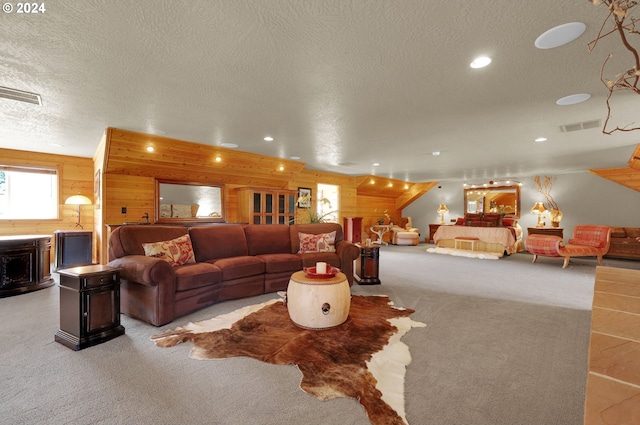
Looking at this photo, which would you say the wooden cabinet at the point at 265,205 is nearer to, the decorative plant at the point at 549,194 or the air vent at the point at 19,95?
the air vent at the point at 19,95

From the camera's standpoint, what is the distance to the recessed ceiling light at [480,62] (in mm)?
2335

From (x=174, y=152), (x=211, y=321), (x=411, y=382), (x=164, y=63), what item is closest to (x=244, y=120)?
(x=164, y=63)

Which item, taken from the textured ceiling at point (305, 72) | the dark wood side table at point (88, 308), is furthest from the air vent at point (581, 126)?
the dark wood side table at point (88, 308)

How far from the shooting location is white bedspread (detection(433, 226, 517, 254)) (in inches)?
299

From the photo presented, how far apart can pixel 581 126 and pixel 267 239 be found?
462 centimetres

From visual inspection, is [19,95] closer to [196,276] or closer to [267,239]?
[196,276]

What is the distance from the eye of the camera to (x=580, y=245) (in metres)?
6.28

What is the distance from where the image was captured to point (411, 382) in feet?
6.25

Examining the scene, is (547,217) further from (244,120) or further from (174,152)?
(174,152)

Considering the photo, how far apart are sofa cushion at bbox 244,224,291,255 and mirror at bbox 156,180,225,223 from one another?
2359mm

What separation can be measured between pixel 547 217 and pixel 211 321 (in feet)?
31.6

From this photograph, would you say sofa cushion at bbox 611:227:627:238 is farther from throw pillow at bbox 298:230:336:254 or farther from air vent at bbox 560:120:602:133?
throw pillow at bbox 298:230:336:254

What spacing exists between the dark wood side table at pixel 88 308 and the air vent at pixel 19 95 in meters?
1.95

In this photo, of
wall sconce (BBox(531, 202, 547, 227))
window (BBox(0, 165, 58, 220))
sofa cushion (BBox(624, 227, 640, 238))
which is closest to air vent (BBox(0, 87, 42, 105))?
window (BBox(0, 165, 58, 220))
